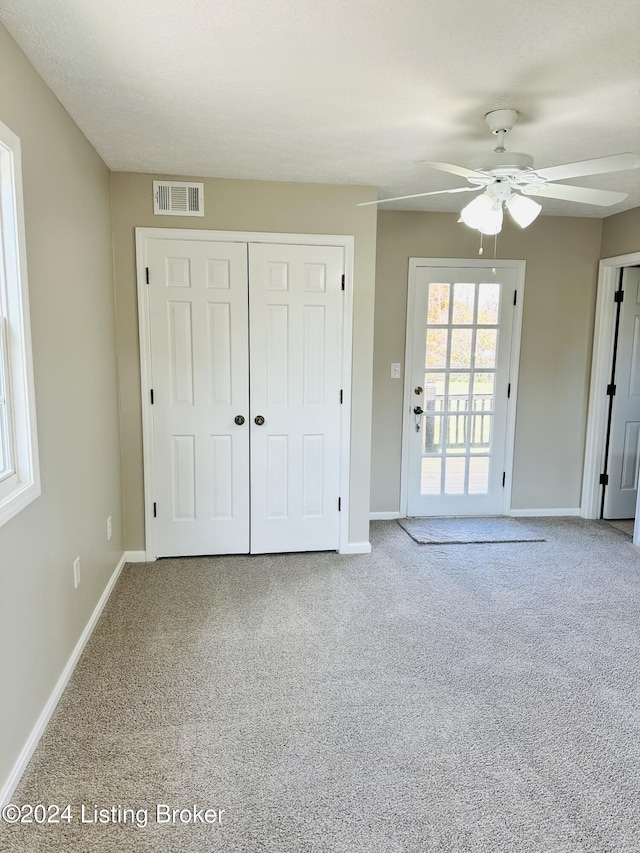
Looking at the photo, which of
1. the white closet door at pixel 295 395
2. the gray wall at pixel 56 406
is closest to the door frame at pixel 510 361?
the white closet door at pixel 295 395

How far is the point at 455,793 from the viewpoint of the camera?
Result: 1769 millimetres

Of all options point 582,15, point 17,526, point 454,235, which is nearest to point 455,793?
point 17,526

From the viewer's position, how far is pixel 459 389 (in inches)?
174

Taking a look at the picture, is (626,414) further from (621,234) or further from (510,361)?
(621,234)

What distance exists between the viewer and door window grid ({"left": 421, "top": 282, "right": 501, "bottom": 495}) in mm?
4324

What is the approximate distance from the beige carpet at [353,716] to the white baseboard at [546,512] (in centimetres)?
119

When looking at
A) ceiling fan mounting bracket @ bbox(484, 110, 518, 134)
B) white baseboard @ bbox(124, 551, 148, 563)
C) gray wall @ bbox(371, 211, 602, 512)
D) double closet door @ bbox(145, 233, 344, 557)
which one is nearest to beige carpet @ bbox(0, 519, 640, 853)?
white baseboard @ bbox(124, 551, 148, 563)

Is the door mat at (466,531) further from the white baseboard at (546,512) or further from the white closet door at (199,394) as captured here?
the white closet door at (199,394)

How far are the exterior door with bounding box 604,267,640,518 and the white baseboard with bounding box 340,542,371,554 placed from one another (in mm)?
2294

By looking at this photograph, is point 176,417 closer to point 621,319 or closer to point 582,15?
point 582,15

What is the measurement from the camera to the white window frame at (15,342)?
5.92ft

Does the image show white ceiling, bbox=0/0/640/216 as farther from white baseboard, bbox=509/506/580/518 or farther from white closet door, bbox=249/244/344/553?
white baseboard, bbox=509/506/580/518

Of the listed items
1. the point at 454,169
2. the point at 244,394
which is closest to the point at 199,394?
the point at 244,394

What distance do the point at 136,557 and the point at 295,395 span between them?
1.52 metres
